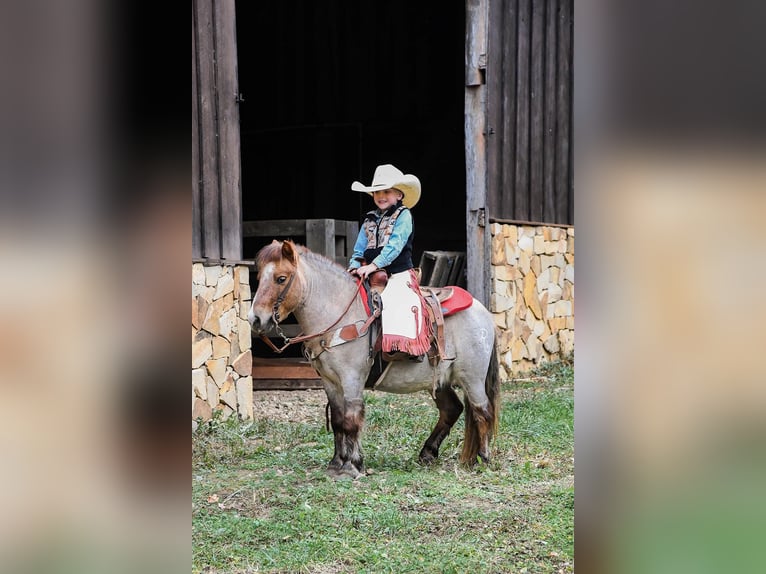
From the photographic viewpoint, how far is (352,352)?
5410 mm

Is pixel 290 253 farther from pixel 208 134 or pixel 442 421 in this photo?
pixel 208 134

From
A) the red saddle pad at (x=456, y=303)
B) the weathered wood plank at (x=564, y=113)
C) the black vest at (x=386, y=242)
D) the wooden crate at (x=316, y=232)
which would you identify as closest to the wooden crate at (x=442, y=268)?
the wooden crate at (x=316, y=232)

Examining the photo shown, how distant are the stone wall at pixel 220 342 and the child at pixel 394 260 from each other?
2.08 m

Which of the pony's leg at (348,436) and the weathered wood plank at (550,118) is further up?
the weathered wood plank at (550,118)

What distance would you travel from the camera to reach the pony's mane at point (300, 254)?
17.0 feet

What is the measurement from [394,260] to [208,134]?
9.46 ft

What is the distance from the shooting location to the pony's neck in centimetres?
539

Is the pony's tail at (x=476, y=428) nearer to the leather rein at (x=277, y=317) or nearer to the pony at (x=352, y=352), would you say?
the pony at (x=352, y=352)

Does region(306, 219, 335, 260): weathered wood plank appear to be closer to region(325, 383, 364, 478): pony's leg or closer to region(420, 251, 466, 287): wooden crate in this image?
region(420, 251, 466, 287): wooden crate
